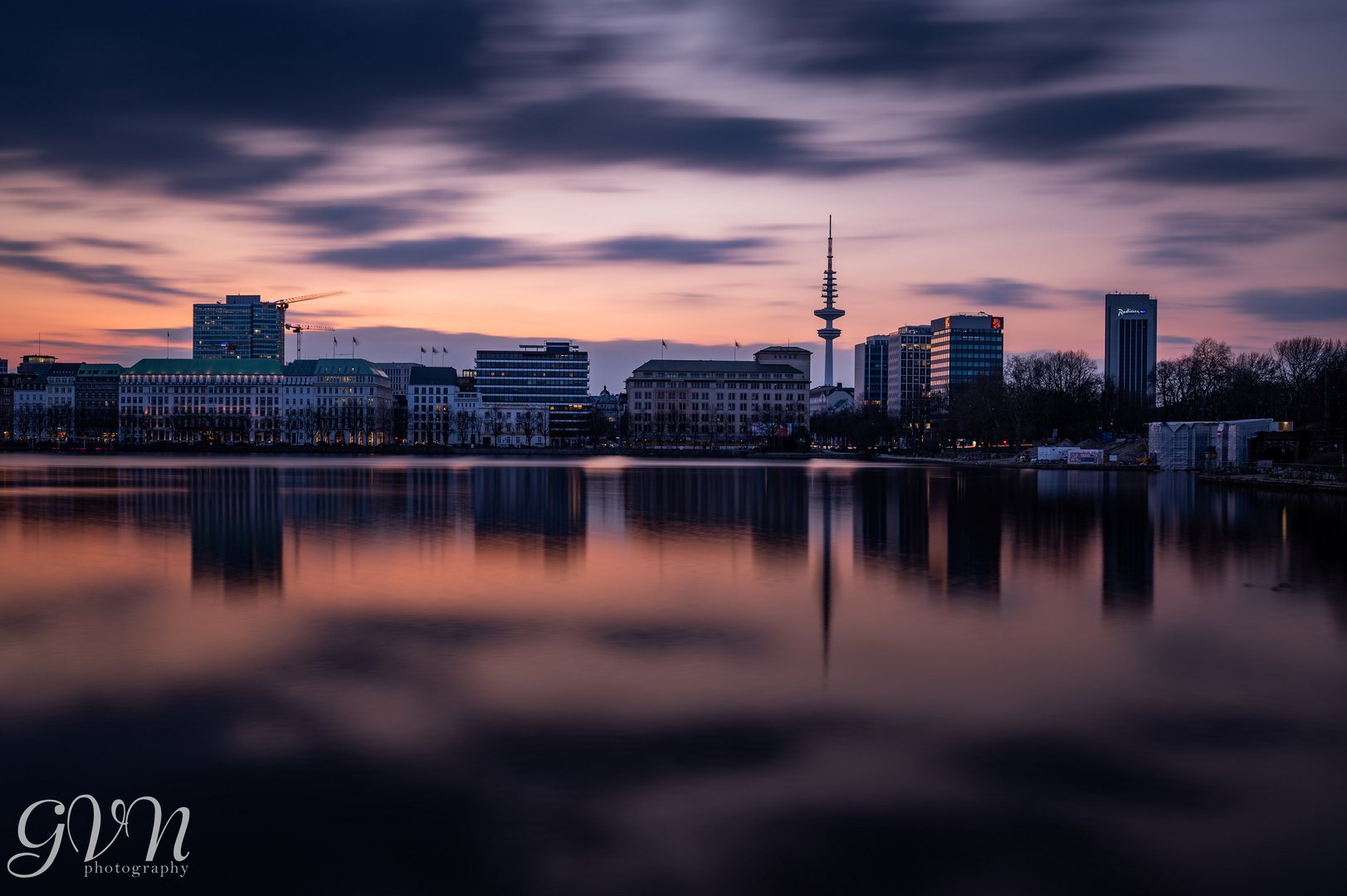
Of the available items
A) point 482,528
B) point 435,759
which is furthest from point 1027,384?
point 435,759

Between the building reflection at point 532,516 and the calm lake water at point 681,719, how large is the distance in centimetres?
217

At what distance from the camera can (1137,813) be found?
9.28m

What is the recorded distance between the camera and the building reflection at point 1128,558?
69.3 feet

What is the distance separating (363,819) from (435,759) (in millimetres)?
1584

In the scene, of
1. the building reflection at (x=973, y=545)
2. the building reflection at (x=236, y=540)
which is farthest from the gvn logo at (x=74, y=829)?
the building reflection at (x=973, y=545)

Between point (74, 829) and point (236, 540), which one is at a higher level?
point (236, 540)

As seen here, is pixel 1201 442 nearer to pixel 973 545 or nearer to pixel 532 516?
pixel 973 545

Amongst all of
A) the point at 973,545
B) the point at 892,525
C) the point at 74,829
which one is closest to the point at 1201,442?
the point at 892,525

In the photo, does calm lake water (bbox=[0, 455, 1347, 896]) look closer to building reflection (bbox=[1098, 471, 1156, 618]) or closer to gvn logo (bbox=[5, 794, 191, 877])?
gvn logo (bbox=[5, 794, 191, 877])

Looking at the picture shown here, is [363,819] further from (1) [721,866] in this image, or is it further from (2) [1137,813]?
(2) [1137,813]

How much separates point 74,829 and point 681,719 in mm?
6568

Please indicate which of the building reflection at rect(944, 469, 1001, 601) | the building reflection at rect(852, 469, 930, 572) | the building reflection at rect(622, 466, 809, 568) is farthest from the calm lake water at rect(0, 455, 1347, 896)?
the building reflection at rect(622, 466, 809, 568)

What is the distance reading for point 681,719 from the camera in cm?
1212

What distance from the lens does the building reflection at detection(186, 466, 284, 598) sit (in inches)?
901
